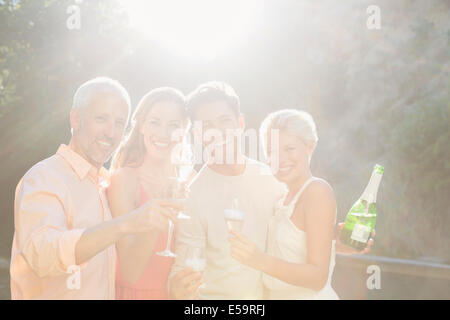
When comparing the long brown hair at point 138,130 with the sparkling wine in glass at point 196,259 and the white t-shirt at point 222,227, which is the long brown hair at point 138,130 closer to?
the white t-shirt at point 222,227

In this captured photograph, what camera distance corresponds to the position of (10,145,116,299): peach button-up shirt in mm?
2375

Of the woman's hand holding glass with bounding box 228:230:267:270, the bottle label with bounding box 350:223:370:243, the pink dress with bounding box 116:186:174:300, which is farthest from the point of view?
the bottle label with bounding box 350:223:370:243

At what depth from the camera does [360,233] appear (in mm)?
3625

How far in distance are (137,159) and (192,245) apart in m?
0.90

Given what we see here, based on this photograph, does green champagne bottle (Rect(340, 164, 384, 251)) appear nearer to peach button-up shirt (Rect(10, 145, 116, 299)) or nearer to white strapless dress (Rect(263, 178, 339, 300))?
white strapless dress (Rect(263, 178, 339, 300))

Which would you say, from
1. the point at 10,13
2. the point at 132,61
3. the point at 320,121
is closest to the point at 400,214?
the point at 320,121

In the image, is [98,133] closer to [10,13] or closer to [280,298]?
[280,298]

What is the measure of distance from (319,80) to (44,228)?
1866 cm

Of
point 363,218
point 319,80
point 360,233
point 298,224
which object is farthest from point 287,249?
point 319,80

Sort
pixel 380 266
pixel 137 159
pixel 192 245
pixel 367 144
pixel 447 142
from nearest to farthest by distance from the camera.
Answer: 1. pixel 192 245
2. pixel 137 159
3. pixel 380 266
4. pixel 447 142
5. pixel 367 144

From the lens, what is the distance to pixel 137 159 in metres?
3.43

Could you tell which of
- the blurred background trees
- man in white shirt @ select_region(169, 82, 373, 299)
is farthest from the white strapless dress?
the blurred background trees

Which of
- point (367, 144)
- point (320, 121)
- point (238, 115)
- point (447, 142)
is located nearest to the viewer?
point (238, 115)

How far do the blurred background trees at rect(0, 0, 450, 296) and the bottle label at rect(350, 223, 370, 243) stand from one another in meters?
11.2
